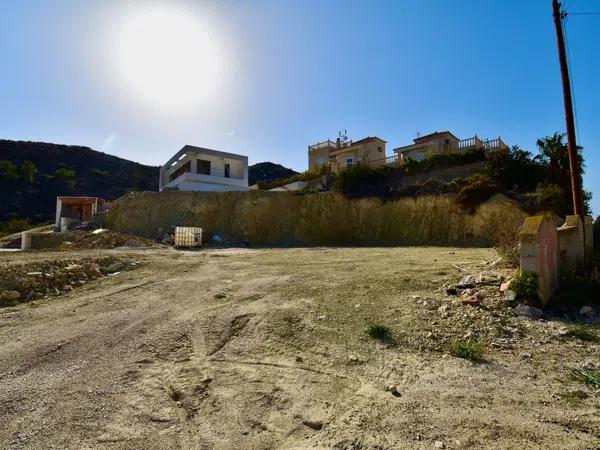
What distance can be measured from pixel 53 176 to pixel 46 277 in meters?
71.7

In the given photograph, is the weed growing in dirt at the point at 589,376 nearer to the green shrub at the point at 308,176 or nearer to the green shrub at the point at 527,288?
the green shrub at the point at 527,288

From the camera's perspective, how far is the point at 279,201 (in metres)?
30.5

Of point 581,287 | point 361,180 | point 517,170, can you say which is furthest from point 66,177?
point 581,287

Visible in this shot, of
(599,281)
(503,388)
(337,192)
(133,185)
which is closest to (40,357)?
(503,388)

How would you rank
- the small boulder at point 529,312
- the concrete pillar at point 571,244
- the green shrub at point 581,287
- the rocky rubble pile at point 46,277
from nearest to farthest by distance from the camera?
1. the small boulder at point 529,312
2. the green shrub at point 581,287
3. the concrete pillar at point 571,244
4. the rocky rubble pile at point 46,277

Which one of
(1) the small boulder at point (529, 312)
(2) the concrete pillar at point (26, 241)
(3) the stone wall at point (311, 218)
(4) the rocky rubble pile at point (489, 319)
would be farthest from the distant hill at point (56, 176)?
(1) the small boulder at point (529, 312)

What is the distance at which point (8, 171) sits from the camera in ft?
202

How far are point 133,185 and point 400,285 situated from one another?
2957 inches

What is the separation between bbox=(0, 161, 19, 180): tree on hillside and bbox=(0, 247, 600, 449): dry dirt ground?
233 feet

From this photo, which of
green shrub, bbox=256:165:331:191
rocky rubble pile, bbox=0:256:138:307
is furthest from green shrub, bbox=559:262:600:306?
green shrub, bbox=256:165:331:191

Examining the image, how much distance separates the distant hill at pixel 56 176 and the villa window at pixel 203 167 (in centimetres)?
3427

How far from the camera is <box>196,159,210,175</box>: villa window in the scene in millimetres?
39844

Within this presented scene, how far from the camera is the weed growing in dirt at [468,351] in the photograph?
16.0 ft

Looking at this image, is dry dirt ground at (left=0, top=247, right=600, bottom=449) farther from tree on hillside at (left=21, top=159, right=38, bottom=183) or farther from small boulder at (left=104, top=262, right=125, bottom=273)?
tree on hillside at (left=21, top=159, right=38, bottom=183)
